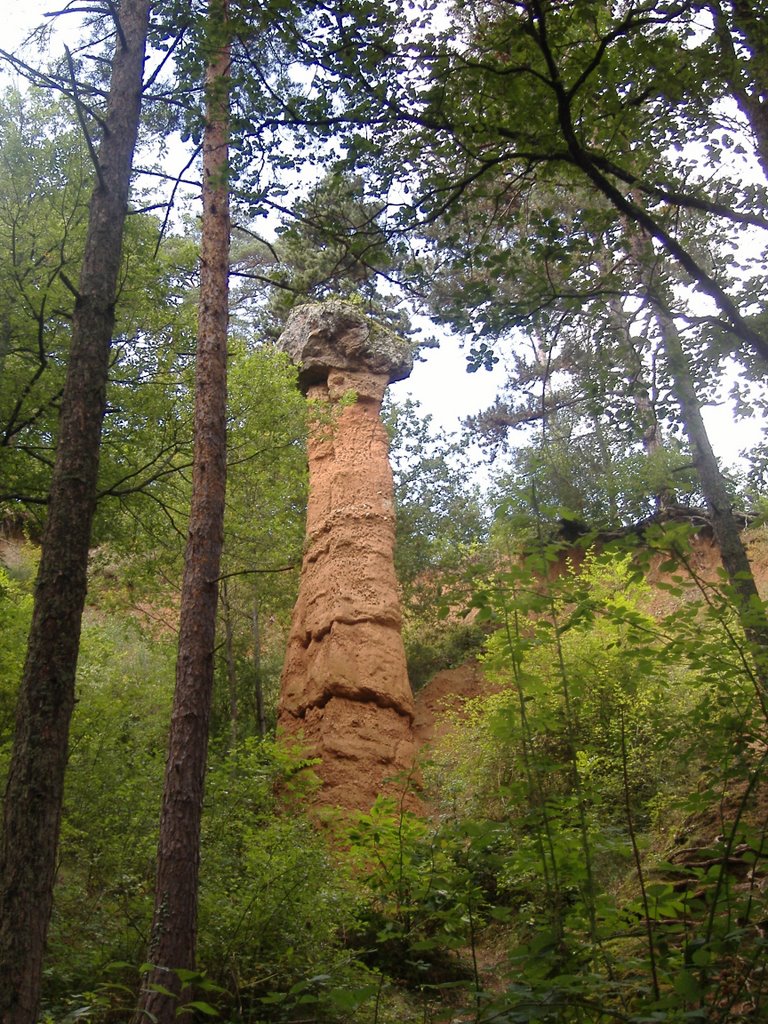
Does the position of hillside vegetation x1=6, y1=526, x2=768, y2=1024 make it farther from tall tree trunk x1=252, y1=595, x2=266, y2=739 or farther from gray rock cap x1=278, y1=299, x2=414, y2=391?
gray rock cap x1=278, y1=299, x2=414, y2=391

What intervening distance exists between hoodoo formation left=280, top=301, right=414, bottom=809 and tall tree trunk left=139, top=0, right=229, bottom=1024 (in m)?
6.29

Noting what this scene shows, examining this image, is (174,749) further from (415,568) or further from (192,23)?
(415,568)

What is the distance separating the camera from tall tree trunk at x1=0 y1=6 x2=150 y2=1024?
444cm

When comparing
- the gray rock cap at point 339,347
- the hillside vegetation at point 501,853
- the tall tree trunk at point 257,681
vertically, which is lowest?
the hillside vegetation at point 501,853

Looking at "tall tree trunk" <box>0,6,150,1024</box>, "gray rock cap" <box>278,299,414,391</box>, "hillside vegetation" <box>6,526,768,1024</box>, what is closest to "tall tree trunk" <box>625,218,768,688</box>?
"hillside vegetation" <box>6,526,768,1024</box>

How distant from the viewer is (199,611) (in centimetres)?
763

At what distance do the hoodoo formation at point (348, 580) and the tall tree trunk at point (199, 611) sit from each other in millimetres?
6292

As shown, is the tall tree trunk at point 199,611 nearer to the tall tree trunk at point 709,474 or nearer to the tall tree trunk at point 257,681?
the tall tree trunk at point 709,474

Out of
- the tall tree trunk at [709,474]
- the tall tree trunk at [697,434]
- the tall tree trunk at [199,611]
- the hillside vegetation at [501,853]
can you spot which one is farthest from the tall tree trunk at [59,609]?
the tall tree trunk at [709,474]

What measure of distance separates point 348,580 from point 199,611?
8278mm

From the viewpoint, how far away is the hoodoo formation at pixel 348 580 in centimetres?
1388

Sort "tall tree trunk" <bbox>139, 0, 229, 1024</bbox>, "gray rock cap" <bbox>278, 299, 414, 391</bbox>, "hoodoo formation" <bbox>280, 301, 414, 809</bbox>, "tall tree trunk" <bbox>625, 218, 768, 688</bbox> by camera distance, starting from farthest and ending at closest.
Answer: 1. "gray rock cap" <bbox>278, 299, 414, 391</bbox>
2. "hoodoo formation" <bbox>280, 301, 414, 809</bbox>
3. "tall tree trunk" <bbox>625, 218, 768, 688</bbox>
4. "tall tree trunk" <bbox>139, 0, 229, 1024</bbox>

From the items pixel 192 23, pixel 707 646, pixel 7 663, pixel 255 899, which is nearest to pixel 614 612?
pixel 707 646

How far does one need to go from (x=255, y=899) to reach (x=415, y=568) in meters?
14.2
